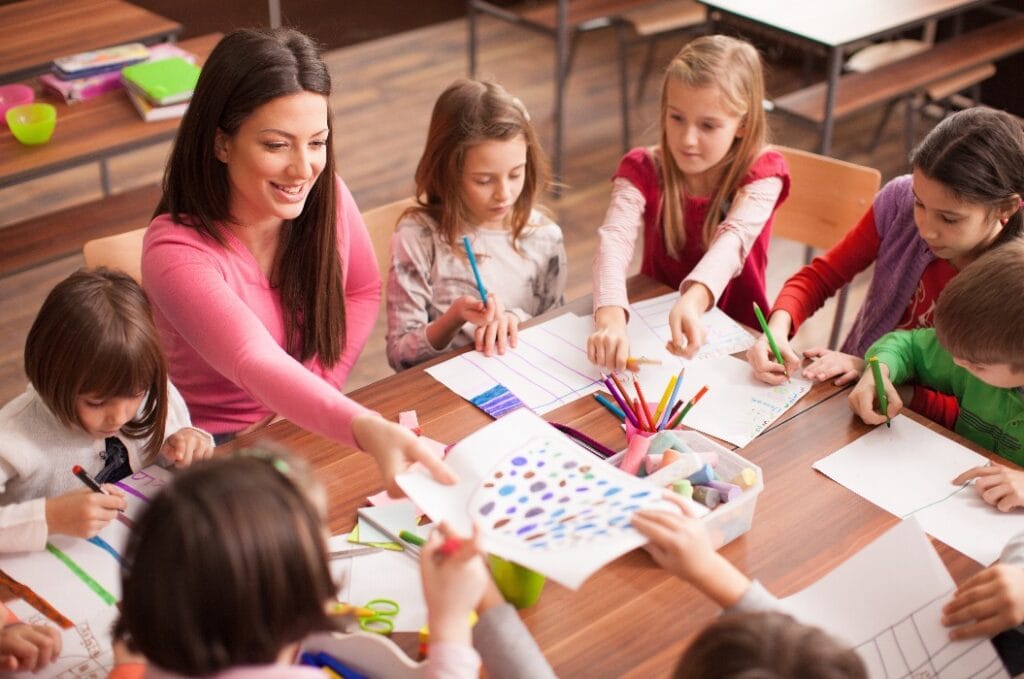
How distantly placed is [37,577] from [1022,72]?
4.17 meters

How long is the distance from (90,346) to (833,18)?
2607mm

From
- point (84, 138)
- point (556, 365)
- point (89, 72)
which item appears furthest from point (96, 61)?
point (556, 365)

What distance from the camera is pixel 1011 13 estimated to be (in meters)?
4.15

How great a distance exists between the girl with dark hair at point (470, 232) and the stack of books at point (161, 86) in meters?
1.08

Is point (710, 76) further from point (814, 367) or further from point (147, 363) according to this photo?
point (147, 363)

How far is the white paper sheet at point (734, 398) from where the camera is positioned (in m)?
1.54

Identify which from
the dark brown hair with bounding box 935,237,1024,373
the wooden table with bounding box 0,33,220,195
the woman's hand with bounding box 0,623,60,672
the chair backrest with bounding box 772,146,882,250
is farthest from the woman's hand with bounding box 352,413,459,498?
the wooden table with bounding box 0,33,220,195

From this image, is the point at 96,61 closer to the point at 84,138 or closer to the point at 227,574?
the point at 84,138

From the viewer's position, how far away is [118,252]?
74.4 inches

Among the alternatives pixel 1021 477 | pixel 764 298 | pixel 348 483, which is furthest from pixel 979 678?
pixel 764 298

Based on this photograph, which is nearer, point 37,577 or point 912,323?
point 37,577

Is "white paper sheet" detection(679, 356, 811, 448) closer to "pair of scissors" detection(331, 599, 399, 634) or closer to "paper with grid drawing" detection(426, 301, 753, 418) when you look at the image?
"paper with grid drawing" detection(426, 301, 753, 418)

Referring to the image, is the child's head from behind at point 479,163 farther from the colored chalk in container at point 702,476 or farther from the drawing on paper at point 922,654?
the drawing on paper at point 922,654

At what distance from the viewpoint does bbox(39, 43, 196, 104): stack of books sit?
9.48 feet
